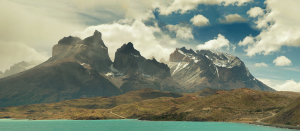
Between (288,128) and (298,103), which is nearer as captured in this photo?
(288,128)

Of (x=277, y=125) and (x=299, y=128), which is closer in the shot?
(x=299, y=128)

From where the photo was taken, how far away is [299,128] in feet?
563

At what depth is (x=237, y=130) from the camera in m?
197

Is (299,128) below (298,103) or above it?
below

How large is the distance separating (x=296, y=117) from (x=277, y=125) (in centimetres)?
1778

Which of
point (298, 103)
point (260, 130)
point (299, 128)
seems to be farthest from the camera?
point (298, 103)

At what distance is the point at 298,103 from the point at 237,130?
1927 inches

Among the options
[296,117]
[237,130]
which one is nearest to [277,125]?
[296,117]

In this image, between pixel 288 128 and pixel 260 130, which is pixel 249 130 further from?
pixel 288 128

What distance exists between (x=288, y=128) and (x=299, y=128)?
9988mm

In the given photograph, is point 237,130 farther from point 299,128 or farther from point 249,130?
point 299,128

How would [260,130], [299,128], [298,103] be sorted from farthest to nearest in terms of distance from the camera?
1. [298,103]
2. [260,130]
3. [299,128]

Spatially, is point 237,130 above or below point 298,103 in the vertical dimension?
below

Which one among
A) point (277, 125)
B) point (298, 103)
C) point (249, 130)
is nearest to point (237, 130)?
point (249, 130)
